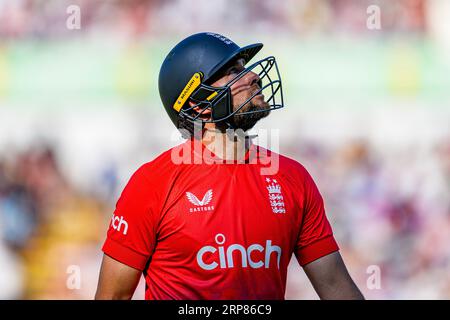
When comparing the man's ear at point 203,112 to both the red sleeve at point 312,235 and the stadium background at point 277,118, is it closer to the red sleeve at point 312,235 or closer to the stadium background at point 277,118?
the red sleeve at point 312,235

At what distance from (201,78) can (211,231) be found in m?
0.74

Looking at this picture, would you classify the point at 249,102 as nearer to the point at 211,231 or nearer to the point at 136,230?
the point at 211,231

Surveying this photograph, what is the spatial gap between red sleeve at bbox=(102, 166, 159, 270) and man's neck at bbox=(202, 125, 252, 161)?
40 centimetres

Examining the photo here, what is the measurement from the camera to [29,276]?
19.1ft

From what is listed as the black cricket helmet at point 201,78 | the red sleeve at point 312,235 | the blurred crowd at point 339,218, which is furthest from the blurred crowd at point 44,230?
the red sleeve at point 312,235

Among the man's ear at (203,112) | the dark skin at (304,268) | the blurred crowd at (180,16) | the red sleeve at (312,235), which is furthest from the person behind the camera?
the blurred crowd at (180,16)

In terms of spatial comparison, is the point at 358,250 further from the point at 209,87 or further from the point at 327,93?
the point at 209,87

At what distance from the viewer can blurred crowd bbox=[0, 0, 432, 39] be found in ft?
20.2

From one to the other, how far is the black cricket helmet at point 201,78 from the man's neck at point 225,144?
58 mm

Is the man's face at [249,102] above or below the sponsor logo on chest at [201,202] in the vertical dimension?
above

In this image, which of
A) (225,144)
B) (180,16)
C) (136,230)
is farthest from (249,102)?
(180,16)

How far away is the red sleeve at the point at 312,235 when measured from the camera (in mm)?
3104
